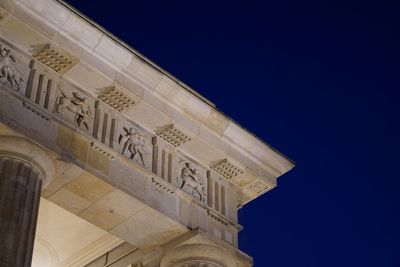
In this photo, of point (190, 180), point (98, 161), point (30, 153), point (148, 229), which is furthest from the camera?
point (190, 180)

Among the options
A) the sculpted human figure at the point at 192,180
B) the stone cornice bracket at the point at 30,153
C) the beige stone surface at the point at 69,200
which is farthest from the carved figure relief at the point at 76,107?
the sculpted human figure at the point at 192,180

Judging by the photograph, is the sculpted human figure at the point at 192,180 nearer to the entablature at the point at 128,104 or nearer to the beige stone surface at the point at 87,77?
the entablature at the point at 128,104

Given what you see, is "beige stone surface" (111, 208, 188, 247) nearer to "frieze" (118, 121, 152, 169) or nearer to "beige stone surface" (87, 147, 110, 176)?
"frieze" (118, 121, 152, 169)

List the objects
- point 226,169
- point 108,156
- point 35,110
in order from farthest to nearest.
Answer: point 226,169, point 108,156, point 35,110

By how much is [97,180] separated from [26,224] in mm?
2981

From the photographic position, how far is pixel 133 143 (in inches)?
1091

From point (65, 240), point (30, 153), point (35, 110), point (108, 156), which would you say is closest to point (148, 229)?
point (108, 156)

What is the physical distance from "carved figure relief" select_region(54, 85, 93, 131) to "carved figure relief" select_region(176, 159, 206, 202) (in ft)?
11.4

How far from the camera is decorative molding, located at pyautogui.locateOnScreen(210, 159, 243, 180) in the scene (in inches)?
1181

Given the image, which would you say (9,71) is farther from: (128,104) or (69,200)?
(69,200)

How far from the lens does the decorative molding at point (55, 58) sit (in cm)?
2624

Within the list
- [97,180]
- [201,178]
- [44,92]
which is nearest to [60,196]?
[97,180]

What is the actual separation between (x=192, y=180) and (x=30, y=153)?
5.96 meters

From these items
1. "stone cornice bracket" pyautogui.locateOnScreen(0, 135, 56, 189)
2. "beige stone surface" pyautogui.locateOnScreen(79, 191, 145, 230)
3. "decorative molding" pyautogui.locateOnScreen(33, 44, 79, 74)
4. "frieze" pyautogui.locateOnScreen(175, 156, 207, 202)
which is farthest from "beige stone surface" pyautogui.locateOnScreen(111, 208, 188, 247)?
"decorative molding" pyautogui.locateOnScreen(33, 44, 79, 74)
